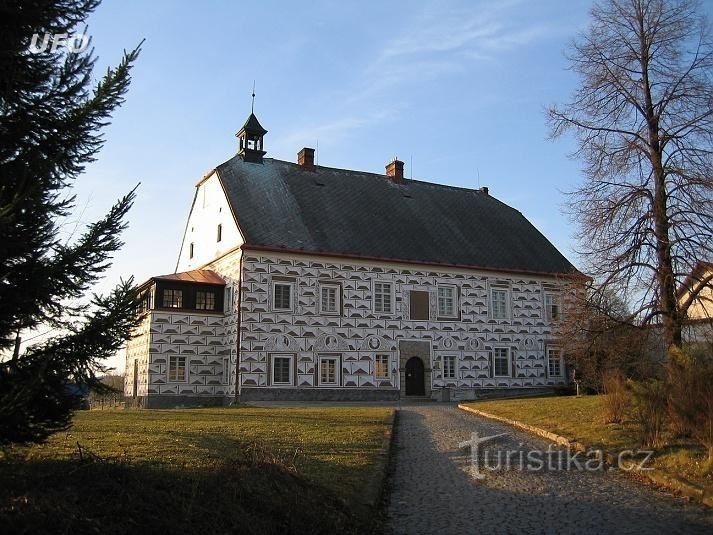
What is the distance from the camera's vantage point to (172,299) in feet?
101

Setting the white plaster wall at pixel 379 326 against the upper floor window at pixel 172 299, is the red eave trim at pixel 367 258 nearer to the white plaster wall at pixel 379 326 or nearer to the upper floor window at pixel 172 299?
the white plaster wall at pixel 379 326

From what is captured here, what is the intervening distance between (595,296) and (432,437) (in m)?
5.64

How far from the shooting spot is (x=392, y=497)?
31.5 ft

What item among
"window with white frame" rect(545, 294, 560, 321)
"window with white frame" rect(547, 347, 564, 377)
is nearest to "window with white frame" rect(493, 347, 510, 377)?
"window with white frame" rect(547, 347, 564, 377)

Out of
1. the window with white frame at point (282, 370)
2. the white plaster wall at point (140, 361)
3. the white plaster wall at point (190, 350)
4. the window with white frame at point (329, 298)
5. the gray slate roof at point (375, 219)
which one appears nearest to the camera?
the white plaster wall at point (190, 350)

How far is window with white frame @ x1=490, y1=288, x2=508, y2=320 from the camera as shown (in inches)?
1412

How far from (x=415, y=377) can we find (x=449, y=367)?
6.35 ft

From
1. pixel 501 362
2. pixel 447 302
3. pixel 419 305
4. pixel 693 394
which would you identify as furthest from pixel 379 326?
pixel 693 394

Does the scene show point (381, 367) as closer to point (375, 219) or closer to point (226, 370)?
point (226, 370)

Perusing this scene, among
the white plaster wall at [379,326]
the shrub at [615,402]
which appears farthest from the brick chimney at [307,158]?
the shrub at [615,402]

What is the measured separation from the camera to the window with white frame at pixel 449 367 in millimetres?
34094

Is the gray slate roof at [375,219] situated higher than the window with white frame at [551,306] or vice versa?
the gray slate roof at [375,219]

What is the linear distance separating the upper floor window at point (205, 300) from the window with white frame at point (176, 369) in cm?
258

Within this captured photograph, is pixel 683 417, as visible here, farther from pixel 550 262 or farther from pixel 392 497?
pixel 550 262
